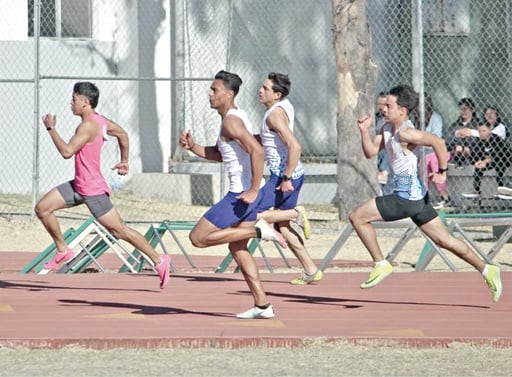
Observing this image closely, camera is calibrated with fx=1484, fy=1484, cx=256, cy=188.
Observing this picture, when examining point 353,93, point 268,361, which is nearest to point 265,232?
point 268,361

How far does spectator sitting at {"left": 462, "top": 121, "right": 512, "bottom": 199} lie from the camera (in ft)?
66.5

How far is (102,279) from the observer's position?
1438 centimetres

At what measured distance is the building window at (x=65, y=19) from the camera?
22.6m

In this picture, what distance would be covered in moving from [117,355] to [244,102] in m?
13.7

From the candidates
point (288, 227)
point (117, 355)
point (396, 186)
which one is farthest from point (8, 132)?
point (117, 355)

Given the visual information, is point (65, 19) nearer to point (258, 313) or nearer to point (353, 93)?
point (353, 93)

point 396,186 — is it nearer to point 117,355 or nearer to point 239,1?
point 117,355

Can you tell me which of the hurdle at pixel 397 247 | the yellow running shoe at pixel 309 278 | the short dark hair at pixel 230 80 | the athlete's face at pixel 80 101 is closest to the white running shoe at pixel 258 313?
the short dark hair at pixel 230 80

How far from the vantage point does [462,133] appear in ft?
66.2

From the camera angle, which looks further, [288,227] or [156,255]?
[288,227]

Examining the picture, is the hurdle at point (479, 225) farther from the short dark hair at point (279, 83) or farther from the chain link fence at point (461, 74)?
the chain link fence at point (461, 74)

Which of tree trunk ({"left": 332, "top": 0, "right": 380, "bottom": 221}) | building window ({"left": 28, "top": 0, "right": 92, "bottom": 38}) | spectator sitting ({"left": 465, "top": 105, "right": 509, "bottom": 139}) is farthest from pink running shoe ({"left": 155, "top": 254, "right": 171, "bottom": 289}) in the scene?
building window ({"left": 28, "top": 0, "right": 92, "bottom": 38})

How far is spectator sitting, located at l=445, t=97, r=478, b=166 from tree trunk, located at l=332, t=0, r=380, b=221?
125 centimetres

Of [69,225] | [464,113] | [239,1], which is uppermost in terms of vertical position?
[239,1]
